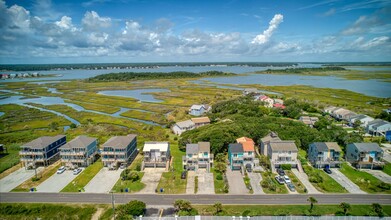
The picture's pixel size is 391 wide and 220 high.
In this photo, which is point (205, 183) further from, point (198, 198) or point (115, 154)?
point (115, 154)

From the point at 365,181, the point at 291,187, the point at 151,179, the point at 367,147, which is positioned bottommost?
the point at 365,181

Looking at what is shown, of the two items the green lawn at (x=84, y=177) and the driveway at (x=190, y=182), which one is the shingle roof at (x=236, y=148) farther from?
the green lawn at (x=84, y=177)

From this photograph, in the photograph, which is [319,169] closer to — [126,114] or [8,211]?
[8,211]

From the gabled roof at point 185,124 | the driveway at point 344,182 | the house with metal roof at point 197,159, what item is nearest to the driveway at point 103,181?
the house with metal roof at point 197,159

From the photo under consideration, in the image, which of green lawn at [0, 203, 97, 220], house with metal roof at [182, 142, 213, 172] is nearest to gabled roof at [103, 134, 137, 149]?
house with metal roof at [182, 142, 213, 172]

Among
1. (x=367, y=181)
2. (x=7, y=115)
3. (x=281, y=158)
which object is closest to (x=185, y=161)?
(x=281, y=158)

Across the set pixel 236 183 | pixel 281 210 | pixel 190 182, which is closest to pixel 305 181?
pixel 281 210
